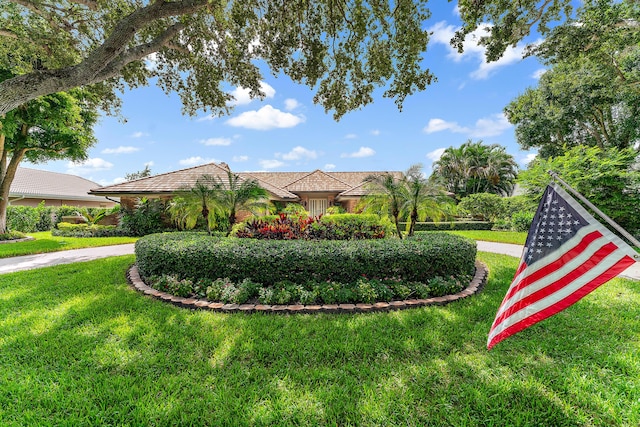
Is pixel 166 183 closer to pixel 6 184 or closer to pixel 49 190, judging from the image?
pixel 6 184

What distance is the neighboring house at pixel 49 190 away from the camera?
22312 mm

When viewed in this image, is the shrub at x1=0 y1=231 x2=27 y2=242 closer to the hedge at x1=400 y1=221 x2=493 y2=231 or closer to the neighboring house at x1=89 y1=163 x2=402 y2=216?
the neighboring house at x1=89 y1=163 x2=402 y2=216

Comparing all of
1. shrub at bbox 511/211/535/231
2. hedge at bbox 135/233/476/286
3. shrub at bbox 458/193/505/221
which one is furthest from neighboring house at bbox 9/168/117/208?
shrub at bbox 511/211/535/231

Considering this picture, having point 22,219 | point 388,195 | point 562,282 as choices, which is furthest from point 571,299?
point 22,219

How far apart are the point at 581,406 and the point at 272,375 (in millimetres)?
3215

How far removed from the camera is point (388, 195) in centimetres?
943

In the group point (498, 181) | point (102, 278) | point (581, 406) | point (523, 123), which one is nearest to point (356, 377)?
point (581, 406)

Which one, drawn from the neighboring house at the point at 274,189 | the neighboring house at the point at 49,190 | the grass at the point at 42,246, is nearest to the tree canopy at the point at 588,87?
the neighboring house at the point at 274,189

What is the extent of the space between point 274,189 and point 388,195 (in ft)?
34.7

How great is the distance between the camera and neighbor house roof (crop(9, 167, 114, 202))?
22375mm

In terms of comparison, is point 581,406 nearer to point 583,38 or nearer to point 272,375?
point 272,375

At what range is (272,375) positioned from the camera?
9.92ft

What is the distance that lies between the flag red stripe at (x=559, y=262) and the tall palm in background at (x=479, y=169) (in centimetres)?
3287

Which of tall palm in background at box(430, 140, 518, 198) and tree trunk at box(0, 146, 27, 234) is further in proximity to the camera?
tall palm in background at box(430, 140, 518, 198)
